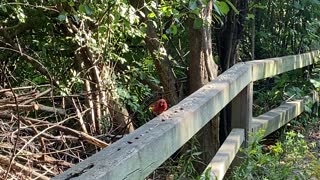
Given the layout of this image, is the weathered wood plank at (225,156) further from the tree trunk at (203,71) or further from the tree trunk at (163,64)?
the tree trunk at (163,64)

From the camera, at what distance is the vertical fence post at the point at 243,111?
311cm

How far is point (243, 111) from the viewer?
311 cm

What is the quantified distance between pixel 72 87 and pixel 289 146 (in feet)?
5.61

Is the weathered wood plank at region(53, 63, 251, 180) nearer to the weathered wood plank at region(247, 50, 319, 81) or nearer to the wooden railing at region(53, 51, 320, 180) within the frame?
the wooden railing at region(53, 51, 320, 180)

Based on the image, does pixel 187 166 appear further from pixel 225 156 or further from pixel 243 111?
pixel 225 156

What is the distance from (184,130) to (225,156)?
78 cm

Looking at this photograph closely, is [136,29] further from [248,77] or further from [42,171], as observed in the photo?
[42,171]

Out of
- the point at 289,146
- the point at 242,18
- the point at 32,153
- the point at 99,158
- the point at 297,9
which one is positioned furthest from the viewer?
the point at 297,9

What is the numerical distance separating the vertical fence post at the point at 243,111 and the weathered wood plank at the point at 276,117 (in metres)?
0.15

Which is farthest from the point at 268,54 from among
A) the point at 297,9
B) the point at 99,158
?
the point at 99,158

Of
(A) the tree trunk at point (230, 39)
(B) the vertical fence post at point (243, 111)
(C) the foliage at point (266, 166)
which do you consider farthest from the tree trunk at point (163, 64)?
(C) the foliage at point (266, 166)

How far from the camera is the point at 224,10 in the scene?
2600 millimetres

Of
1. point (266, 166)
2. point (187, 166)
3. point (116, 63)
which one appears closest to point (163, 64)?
point (116, 63)

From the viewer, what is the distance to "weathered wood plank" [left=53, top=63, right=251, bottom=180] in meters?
1.13
